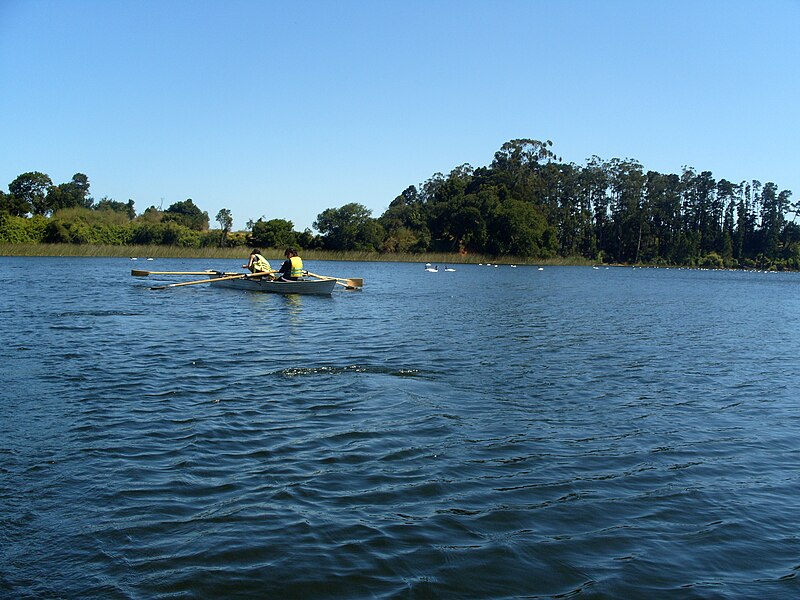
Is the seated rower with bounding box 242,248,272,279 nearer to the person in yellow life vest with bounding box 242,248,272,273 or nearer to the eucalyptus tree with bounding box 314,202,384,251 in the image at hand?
the person in yellow life vest with bounding box 242,248,272,273

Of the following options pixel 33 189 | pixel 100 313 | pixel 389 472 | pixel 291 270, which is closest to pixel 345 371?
pixel 389 472

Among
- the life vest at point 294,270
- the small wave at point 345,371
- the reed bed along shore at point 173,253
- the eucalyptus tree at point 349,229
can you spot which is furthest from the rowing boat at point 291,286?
the eucalyptus tree at point 349,229

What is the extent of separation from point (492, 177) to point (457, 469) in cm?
9673

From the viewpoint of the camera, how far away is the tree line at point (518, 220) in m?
77.6

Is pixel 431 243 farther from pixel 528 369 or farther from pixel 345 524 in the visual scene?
pixel 345 524

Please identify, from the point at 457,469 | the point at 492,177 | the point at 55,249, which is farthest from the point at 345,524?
the point at 492,177

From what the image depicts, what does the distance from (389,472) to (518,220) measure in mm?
82679

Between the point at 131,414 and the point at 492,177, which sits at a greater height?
the point at 492,177

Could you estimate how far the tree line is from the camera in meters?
77.6

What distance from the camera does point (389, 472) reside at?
652 centimetres

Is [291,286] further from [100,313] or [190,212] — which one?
[190,212]

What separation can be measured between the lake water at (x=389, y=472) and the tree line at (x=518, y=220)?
2618 inches

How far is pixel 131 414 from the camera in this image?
27.0ft

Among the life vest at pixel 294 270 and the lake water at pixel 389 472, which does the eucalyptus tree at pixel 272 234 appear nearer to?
the life vest at pixel 294 270
